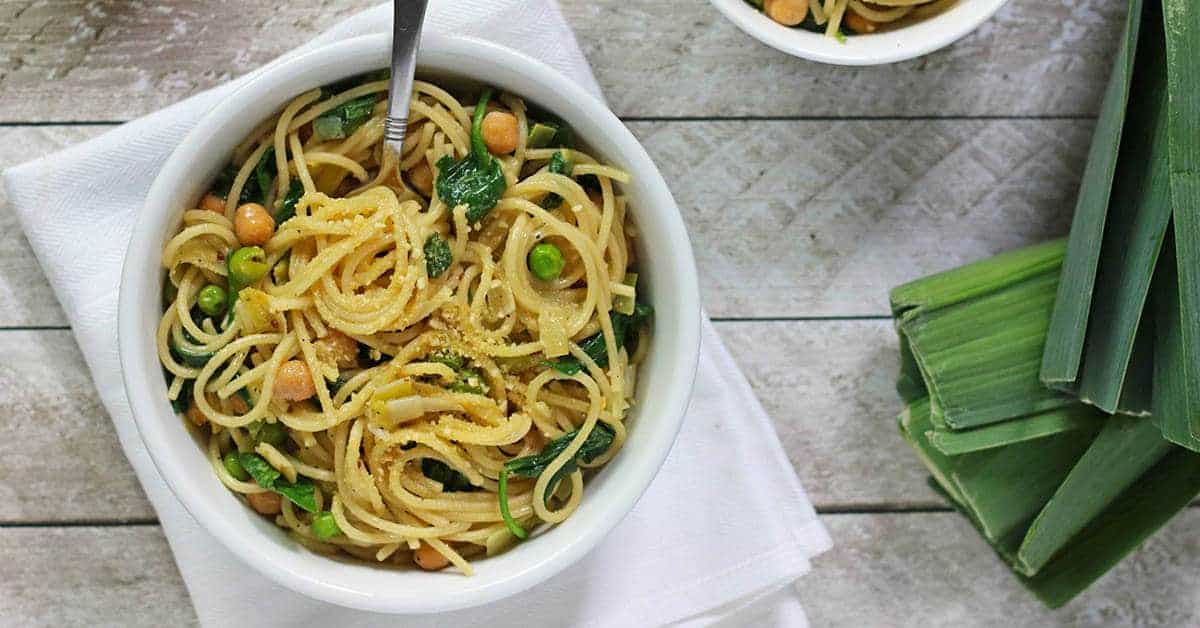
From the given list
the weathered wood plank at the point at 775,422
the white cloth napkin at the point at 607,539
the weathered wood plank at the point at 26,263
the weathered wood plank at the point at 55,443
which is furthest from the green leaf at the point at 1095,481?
the weathered wood plank at the point at 26,263

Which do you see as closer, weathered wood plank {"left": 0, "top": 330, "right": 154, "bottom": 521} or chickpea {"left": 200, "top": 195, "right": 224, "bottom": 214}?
chickpea {"left": 200, "top": 195, "right": 224, "bottom": 214}

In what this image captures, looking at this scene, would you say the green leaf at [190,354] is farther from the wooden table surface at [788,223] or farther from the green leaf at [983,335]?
the green leaf at [983,335]

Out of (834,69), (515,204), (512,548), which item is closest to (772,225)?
(834,69)

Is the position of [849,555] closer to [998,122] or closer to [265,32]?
[998,122]

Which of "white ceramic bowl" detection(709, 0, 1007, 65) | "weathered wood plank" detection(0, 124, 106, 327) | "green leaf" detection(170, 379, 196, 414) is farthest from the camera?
"weathered wood plank" detection(0, 124, 106, 327)

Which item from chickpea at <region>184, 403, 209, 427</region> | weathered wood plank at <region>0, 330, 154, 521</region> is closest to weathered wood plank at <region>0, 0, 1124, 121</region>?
weathered wood plank at <region>0, 330, 154, 521</region>

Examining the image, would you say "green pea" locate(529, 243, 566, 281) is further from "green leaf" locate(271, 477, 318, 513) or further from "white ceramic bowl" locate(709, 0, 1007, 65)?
"white ceramic bowl" locate(709, 0, 1007, 65)

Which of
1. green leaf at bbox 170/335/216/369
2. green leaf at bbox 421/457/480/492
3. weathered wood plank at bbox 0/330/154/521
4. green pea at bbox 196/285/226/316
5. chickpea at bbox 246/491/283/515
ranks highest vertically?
green pea at bbox 196/285/226/316

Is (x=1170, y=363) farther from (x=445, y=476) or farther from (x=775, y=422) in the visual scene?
(x=445, y=476)
